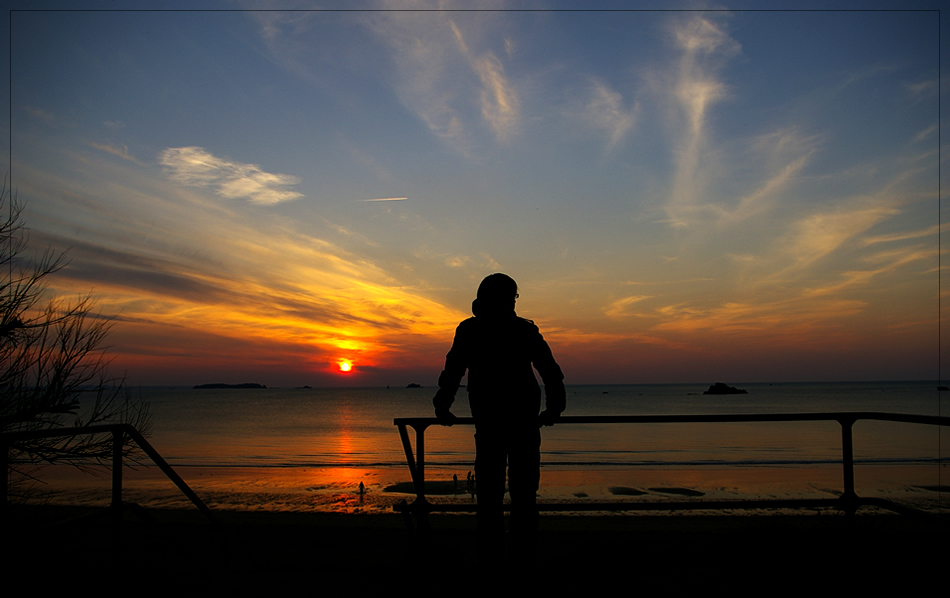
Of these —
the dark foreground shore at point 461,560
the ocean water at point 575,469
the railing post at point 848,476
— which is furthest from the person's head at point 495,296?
the ocean water at point 575,469

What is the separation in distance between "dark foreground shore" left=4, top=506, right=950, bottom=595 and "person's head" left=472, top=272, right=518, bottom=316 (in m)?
1.51

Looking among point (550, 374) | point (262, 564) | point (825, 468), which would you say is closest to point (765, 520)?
point (550, 374)

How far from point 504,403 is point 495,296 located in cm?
62

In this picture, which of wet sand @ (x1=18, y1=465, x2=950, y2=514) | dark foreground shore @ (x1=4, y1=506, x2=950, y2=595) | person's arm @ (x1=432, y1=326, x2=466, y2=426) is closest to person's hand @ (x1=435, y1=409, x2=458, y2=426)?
person's arm @ (x1=432, y1=326, x2=466, y2=426)

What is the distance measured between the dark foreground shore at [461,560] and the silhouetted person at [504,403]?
0.30 meters

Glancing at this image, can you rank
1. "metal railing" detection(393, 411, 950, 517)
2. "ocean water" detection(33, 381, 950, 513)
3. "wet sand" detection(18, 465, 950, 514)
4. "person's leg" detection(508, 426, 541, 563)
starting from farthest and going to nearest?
"ocean water" detection(33, 381, 950, 513), "wet sand" detection(18, 465, 950, 514), "metal railing" detection(393, 411, 950, 517), "person's leg" detection(508, 426, 541, 563)

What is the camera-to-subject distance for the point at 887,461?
69.2 ft

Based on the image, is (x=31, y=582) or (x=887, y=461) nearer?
(x=31, y=582)

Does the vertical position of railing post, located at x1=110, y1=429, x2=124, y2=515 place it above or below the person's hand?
below

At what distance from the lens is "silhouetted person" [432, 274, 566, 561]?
3.42 meters

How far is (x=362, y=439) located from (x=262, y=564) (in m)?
32.2

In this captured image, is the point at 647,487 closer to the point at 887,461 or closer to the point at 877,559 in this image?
the point at 887,461

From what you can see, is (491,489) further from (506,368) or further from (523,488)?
(506,368)

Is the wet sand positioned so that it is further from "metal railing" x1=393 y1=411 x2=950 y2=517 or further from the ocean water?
"metal railing" x1=393 y1=411 x2=950 y2=517
